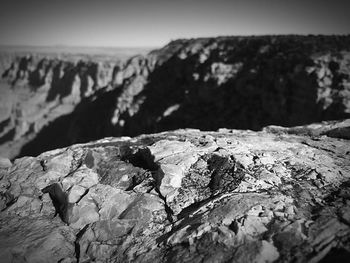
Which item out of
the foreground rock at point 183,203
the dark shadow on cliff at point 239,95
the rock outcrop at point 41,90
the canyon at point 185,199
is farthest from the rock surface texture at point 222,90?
the foreground rock at point 183,203

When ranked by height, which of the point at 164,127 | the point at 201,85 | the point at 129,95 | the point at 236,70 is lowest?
the point at 164,127

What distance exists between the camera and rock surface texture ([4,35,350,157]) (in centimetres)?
2980

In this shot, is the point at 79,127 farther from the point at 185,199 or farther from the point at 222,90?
the point at 185,199

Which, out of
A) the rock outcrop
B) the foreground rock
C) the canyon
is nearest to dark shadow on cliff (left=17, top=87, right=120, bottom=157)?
the rock outcrop

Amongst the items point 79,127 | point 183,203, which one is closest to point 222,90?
point 79,127

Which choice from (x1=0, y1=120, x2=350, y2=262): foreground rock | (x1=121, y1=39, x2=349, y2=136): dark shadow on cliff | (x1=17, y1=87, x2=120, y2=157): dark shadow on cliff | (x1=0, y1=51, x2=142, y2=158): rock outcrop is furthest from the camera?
(x1=0, y1=51, x2=142, y2=158): rock outcrop

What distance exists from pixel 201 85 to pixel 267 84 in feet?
33.5

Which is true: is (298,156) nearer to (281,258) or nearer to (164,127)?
(281,258)

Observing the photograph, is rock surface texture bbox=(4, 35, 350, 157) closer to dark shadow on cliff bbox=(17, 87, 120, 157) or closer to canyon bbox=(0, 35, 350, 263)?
dark shadow on cliff bbox=(17, 87, 120, 157)

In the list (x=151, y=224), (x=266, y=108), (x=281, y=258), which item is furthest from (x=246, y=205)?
(x=266, y=108)

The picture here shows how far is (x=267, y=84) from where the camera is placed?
116ft

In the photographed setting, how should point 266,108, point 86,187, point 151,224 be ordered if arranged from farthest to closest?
point 266,108 < point 86,187 < point 151,224

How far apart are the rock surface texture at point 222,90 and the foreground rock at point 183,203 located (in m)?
21.8

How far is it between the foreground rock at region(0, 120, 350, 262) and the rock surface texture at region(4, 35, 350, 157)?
21.8 meters
